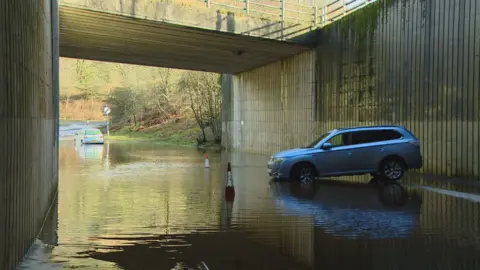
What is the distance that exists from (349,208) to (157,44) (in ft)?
53.9

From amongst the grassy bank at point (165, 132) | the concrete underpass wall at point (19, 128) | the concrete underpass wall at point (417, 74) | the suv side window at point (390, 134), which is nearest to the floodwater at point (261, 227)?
the concrete underpass wall at point (19, 128)

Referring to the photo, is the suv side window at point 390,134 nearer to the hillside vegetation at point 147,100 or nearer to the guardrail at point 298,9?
the guardrail at point 298,9

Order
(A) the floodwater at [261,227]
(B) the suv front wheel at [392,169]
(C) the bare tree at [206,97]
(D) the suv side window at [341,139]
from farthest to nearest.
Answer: (C) the bare tree at [206,97] → (D) the suv side window at [341,139] → (B) the suv front wheel at [392,169] → (A) the floodwater at [261,227]

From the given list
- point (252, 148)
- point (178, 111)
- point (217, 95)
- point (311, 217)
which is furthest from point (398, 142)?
point (178, 111)

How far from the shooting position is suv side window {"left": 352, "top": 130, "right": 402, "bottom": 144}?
1530 cm

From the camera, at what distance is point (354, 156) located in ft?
49.1

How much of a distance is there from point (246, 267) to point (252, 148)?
24.7 metres

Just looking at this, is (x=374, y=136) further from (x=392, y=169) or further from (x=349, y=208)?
(x=349, y=208)

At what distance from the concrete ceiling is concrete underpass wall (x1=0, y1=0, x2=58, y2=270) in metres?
12.2

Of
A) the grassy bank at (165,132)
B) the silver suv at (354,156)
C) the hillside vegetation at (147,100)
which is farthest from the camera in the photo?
the grassy bank at (165,132)

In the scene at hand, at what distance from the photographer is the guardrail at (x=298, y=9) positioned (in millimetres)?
22078

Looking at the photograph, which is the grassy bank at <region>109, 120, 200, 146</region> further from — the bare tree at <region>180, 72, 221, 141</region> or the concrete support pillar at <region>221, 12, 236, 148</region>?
the concrete support pillar at <region>221, 12, 236, 148</region>

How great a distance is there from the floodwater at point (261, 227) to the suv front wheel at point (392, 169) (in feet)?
3.32

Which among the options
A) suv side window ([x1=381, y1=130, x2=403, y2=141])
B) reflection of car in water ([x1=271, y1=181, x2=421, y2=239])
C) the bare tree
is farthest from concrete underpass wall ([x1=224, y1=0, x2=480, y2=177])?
the bare tree
